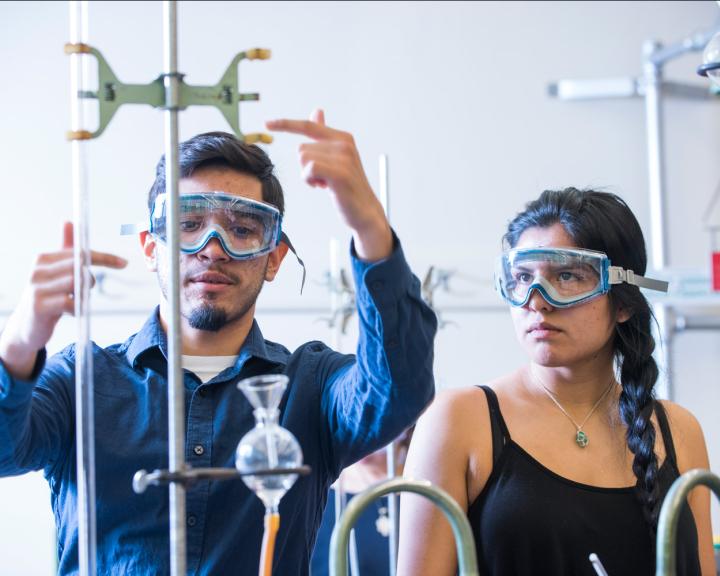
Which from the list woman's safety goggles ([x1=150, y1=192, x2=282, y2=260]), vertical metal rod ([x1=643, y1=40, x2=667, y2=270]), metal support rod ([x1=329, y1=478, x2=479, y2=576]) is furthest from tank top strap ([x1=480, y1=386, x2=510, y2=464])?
vertical metal rod ([x1=643, y1=40, x2=667, y2=270])

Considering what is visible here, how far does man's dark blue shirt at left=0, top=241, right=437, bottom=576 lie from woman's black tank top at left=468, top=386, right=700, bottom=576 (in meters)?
0.25

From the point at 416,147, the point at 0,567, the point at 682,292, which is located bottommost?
the point at 0,567

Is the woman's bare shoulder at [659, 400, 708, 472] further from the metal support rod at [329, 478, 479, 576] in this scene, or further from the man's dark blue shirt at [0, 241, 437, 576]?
the metal support rod at [329, 478, 479, 576]

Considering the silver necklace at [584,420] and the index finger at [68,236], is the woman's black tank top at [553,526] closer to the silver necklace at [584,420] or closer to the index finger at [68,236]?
the silver necklace at [584,420]

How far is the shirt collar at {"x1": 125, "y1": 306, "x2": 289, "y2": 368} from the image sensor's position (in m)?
1.54

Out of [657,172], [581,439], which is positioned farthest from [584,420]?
[657,172]

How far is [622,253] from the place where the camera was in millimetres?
1824

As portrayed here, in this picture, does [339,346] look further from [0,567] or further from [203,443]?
[203,443]

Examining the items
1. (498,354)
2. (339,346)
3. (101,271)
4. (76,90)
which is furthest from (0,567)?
(76,90)

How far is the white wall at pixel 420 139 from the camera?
412cm

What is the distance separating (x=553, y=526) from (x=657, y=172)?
273 centimetres

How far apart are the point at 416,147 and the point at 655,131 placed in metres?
0.95

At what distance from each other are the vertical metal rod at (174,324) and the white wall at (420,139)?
3056 mm

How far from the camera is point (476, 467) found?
1.63m
